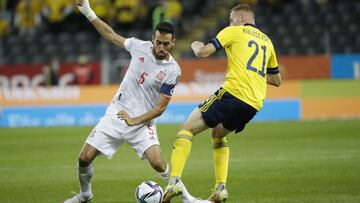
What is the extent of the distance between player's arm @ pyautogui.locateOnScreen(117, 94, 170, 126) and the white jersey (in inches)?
2.9

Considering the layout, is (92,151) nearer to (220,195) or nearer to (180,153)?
(180,153)

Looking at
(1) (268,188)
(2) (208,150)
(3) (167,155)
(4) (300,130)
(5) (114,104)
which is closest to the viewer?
(5) (114,104)

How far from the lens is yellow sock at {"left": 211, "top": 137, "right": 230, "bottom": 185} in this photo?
8.67m

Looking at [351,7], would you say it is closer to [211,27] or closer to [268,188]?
[211,27]

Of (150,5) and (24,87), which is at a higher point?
(150,5)

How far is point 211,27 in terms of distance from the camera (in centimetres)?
2850

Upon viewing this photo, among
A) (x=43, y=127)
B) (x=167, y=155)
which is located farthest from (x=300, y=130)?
(x=43, y=127)

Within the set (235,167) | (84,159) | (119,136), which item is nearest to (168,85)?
(119,136)

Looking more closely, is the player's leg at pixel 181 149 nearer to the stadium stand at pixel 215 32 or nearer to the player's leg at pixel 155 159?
the player's leg at pixel 155 159

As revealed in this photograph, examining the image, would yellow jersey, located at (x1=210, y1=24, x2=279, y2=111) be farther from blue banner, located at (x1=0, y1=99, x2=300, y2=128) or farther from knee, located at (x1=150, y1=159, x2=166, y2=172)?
blue banner, located at (x1=0, y1=99, x2=300, y2=128)

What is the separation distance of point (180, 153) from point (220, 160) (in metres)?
0.59

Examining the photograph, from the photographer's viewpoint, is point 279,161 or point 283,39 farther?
point 283,39

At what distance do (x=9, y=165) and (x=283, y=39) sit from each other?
598 inches

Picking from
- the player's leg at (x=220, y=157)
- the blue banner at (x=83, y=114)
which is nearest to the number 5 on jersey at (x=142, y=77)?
the player's leg at (x=220, y=157)
